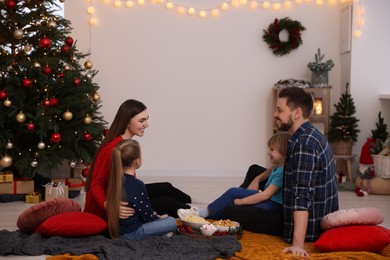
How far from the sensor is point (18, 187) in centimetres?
500

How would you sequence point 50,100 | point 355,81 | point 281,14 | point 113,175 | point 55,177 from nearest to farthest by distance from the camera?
1. point 113,175
2. point 50,100
3. point 55,177
4. point 355,81
5. point 281,14

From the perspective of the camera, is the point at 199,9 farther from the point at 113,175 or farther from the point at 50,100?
the point at 113,175

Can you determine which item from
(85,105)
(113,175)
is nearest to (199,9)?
(85,105)

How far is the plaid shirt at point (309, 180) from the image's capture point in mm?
3191

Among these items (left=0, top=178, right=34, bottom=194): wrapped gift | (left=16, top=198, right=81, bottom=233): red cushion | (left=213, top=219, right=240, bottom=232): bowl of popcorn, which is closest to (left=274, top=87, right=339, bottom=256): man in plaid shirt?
(left=213, top=219, right=240, bottom=232): bowl of popcorn

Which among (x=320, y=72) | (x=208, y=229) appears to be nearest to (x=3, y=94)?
(x=208, y=229)

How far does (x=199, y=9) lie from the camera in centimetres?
652

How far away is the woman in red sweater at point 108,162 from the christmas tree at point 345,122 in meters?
2.48

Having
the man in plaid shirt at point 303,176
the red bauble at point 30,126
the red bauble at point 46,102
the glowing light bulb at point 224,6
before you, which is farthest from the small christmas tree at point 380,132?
the red bauble at point 30,126

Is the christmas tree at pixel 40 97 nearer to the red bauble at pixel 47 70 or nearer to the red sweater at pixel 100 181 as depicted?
the red bauble at pixel 47 70

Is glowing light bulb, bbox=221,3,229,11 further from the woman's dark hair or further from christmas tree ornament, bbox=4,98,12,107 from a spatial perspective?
the woman's dark hair

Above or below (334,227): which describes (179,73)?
above

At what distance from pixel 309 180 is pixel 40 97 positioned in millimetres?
2698

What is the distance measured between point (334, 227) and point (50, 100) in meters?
2.65
